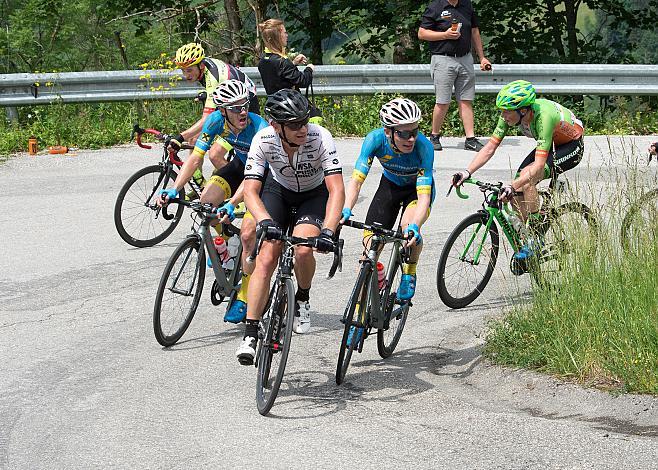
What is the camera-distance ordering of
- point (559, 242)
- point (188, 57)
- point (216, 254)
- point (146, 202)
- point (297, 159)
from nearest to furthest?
point (297, 159) → point (559, 242) → point (216, 254) → point (188, 57) → point (146, 202)

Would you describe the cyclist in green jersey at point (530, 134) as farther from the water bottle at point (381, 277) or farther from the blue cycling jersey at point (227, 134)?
the blue cycling jersey at point (227, 134)

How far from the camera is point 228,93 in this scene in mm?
9000

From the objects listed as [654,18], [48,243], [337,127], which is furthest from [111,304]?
[654,18]

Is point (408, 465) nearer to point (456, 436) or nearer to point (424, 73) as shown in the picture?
point (456, 436)

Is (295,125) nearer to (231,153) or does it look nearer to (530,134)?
(231,153)

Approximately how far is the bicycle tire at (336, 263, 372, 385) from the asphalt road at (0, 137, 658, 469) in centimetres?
15

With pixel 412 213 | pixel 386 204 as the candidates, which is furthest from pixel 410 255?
pixel 386 204

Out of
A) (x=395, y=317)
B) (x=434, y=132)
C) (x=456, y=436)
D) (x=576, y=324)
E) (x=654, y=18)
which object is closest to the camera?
(x=456, y=436)

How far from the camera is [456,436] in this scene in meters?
6.57

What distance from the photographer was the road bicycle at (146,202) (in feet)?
38.4

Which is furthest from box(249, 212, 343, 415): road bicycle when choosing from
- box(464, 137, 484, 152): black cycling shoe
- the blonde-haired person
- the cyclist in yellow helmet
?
box(464, 137, 484, 152): black cycling shoe

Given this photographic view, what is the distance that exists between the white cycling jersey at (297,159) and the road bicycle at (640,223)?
2.16 metres

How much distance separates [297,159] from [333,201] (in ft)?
1.64

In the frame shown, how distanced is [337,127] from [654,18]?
Answer: 11385 mm
